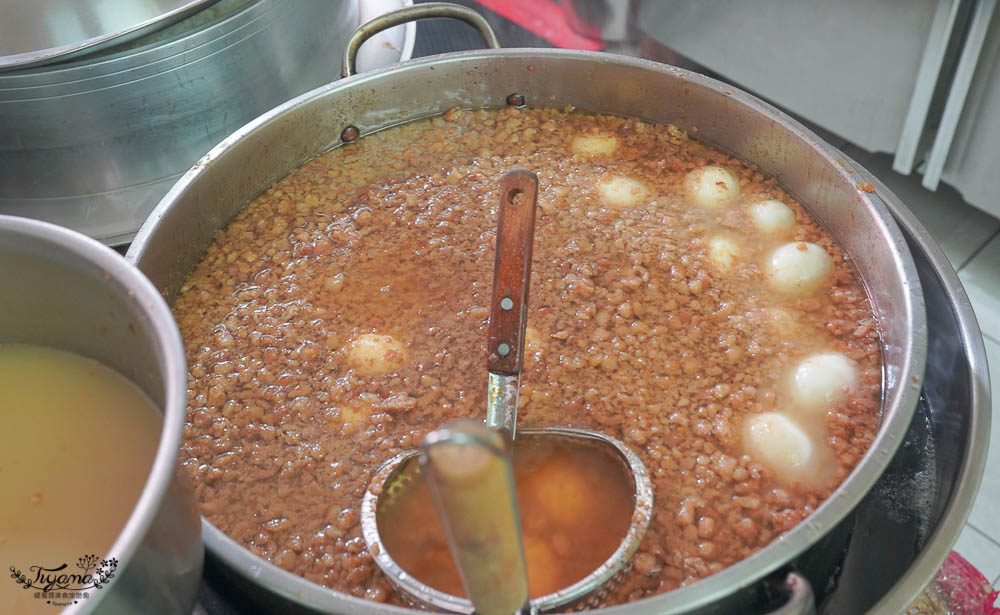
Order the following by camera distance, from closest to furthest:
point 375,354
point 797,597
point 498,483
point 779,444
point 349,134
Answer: point 498,483 < point 797,597 < point 779,444 < point 375,354 < point 349,134

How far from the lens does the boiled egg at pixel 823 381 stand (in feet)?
3.63

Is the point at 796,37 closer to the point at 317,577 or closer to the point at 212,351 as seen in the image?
the point at 212,351

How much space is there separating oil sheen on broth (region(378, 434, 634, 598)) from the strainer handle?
330 millimetres

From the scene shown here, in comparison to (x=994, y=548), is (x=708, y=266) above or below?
above

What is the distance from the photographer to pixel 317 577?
94cm

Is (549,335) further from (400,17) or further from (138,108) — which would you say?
(138,108)

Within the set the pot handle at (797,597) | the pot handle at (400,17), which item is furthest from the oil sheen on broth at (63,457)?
the pot handle at (400,17)

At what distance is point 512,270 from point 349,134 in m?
0.75

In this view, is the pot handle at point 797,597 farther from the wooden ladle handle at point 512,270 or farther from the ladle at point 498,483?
the wooden ladle handle at point 512,270

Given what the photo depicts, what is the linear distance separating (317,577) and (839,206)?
95 centimetres

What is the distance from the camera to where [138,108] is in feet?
4.63

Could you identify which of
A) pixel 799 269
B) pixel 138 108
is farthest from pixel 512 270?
pixel 138 108

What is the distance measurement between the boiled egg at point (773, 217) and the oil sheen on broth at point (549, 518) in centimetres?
55

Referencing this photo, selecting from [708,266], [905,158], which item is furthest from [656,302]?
[905,158]
